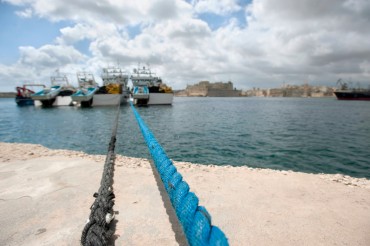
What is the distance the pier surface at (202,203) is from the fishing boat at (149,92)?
40751mm

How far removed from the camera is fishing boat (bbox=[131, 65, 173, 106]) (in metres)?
45.5

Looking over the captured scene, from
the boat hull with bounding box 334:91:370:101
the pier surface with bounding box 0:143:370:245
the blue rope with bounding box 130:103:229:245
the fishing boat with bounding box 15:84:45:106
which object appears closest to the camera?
the blue rope with bounding box 130:103:229:245

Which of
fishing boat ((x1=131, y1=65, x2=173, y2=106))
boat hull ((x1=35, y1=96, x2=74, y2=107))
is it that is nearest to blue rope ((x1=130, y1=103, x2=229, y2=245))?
fishing boat ((x1=131, y1=65, x2=173, y2=106))

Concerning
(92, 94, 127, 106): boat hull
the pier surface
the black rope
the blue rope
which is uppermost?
(92, 94, 127, 106): boat hull

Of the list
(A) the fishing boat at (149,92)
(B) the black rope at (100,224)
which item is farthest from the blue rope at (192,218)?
(A) the fishing boat at (149,92)

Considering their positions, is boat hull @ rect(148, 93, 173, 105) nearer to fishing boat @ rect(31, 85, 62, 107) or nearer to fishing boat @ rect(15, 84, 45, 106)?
fishing boat @ rect(31, 85, 62, 107)

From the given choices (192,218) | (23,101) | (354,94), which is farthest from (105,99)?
(354,94)

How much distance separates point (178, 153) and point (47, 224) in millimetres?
8234

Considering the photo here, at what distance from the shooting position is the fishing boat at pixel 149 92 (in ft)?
149

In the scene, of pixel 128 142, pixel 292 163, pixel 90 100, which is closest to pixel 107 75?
pixel 90 100

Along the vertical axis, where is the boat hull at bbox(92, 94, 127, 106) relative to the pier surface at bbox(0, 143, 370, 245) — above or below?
above

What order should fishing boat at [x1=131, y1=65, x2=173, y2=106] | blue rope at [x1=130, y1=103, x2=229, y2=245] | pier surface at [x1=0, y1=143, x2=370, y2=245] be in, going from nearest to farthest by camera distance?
blue rope at [x1=130, y1=103, x2=229, y2=245], pier surface at [x1=0, y1=143, x2=370, y2=245], fishing boat at [x1=131, y1=65, x2=173, y2=106]

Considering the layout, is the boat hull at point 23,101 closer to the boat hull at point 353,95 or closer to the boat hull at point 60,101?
the boat hull at point 60,101

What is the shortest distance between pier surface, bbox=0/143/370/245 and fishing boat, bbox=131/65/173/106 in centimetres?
4075
